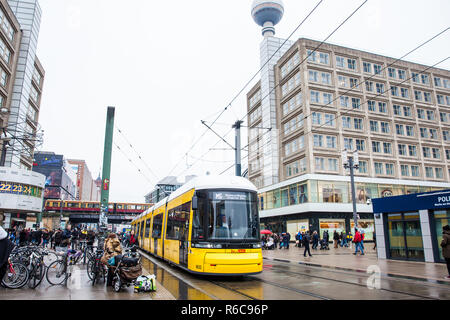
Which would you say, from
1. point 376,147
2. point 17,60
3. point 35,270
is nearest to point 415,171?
point 376,147

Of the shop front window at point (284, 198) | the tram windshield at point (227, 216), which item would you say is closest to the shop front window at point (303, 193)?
the shop front window at point (284, 198)

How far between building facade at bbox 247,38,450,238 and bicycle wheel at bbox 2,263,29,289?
34.7 metres

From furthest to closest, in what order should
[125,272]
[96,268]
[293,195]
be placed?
1. [293,195]
2. [96,268]
3. [125,272]

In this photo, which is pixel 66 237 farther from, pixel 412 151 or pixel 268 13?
pixel 268 13

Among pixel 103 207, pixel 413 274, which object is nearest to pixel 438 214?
pixel 413 274

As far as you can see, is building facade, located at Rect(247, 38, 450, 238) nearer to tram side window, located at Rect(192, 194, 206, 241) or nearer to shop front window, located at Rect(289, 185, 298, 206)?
shop front window, located at Rect(289, 185, 298, 206)

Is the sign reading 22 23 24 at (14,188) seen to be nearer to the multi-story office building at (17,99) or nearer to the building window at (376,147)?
the multi-story office building at (17,99)

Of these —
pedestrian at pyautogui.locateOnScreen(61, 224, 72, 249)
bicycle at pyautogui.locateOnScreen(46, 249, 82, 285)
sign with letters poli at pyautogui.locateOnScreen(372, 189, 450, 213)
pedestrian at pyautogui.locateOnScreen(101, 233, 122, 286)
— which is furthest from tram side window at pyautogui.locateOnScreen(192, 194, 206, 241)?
sign with letters poli at pyautogui.locateOnScreen(372, 189, 450, 213)

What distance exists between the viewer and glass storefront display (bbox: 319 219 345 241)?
132ft

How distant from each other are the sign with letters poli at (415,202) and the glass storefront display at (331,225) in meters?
21.2

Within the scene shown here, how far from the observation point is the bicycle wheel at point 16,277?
328 inches

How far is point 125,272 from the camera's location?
8.27m
